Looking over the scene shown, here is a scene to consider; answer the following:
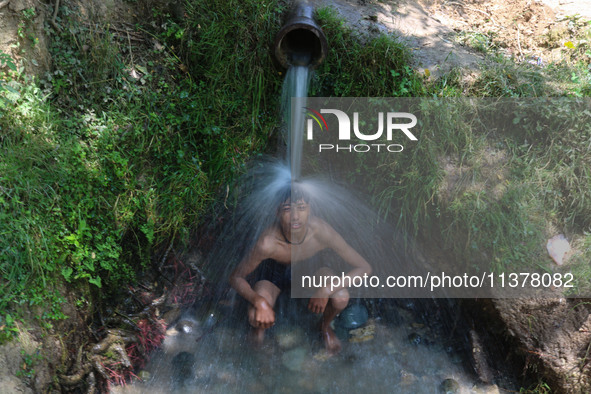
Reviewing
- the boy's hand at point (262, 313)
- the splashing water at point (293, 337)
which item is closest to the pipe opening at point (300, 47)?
the splashing water at point (293, 337)

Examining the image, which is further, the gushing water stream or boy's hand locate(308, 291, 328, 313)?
the gushing water stream

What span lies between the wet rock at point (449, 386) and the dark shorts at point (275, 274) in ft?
5.02

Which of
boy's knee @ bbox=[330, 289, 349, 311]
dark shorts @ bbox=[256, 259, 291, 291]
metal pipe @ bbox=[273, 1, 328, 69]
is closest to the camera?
boy's knee @ bbox=[330, 289, 349, 311]

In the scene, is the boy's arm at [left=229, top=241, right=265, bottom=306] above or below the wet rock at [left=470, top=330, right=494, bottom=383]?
above

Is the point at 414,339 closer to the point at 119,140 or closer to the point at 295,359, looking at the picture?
the point at 295,359

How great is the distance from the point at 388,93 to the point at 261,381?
2643mm

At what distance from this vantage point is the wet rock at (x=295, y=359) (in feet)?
11.9

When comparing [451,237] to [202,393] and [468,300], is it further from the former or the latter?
[202,393]

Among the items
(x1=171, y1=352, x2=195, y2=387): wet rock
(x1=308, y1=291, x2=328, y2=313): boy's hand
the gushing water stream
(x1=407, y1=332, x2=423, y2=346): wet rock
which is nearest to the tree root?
(x1=171, y1=352, x2=195, y2=387): wet rock

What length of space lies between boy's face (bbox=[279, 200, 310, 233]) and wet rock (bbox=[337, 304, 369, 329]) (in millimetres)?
973

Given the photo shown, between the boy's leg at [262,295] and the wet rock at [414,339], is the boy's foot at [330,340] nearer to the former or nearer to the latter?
the boy's leg at [262,295]

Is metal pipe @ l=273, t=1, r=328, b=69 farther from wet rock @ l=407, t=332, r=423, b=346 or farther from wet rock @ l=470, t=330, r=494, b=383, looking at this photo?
wet rock @ l=470, t=330, r=494, b=383

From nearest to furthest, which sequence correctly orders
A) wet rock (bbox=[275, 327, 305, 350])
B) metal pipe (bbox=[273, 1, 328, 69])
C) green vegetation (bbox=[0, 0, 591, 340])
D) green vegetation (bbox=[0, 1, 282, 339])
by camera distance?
green vegetation (bbox=[0, 1, 282, 339]) → green vegetation (bbox=[0, 0, 591, 340]) → wet rock (bbox=[275, 327, 305, 350]) → metal pipe (bbox=[273, 1, 328, 69])

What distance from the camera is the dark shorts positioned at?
4258 mm
